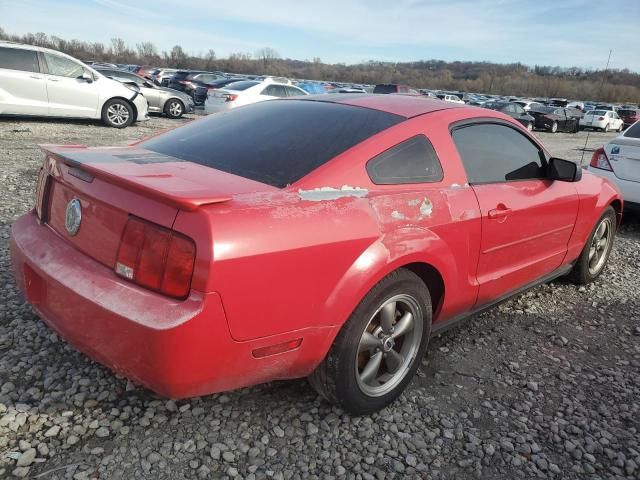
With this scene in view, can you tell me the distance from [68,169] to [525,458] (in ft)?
7.96

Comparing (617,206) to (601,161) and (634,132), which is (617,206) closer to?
(601,161)

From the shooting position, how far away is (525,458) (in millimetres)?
2244

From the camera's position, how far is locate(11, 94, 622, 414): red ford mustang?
180 cm

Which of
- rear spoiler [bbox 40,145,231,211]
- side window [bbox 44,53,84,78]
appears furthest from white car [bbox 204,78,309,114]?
rear spoiler [bbox 40,145,231,211]

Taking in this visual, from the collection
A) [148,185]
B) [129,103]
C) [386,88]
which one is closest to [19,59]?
[129,103]

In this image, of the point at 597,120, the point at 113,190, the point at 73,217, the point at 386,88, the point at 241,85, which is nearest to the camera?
the point at 113,190

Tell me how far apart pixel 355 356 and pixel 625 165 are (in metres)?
5.29

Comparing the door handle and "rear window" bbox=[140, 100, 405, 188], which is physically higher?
"rear window" bbox=[140, 100, 405, 188]

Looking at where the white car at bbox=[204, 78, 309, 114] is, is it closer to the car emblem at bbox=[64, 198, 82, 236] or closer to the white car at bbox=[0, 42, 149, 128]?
the white car at bbox=[0, 42, 149, 128]

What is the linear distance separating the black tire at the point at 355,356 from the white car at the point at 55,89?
1081 cm

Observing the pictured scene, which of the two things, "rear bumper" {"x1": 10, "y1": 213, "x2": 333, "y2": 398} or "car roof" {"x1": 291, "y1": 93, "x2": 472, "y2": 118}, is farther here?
"car roof" {"x1": 291, "y1": 93, "x2": 472, "y2": 118}

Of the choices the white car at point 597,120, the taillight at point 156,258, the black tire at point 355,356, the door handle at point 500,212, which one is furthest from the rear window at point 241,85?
the white car at point 597,120

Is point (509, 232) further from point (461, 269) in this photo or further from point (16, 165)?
point (16, 165)

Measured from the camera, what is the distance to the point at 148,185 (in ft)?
6.16
